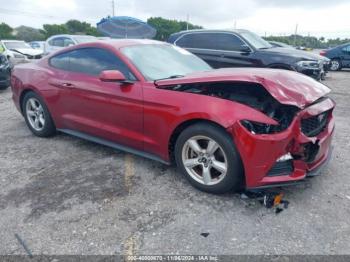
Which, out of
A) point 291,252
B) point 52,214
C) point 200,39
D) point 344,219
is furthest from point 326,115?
point 200,39

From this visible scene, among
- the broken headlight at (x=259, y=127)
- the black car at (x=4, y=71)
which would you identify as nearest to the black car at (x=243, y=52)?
the black car at (x=4, y=71)

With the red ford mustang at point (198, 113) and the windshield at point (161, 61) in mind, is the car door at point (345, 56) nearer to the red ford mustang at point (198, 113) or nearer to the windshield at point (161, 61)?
the windshield at point (161, 61)

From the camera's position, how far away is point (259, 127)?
9.02ft

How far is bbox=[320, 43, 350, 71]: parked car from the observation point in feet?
49.5

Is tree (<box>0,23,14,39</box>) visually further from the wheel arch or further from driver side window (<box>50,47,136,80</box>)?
the wheel arch

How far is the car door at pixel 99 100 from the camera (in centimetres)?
354

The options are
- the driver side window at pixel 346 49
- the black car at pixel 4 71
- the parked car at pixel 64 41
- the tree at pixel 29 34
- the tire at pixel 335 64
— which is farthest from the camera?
the tree at pixel 29 34

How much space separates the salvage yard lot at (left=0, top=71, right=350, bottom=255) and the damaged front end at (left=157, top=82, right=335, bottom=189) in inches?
13.9

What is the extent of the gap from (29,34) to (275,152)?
5700 centimetres

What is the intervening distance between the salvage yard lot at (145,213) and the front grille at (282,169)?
363mm

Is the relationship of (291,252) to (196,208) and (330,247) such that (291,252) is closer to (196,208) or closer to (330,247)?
(330,247)

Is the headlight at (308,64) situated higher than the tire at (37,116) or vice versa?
the headlight at (308,64)

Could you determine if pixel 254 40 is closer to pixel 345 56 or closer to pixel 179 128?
pixel 179 128

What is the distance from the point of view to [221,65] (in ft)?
28.7
